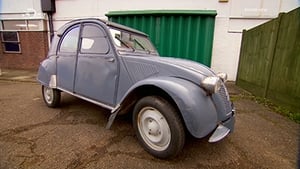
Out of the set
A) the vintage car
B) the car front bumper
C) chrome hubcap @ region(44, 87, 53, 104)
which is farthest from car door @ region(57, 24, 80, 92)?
the car front bumper

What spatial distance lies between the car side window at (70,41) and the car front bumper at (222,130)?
2614 millimetres

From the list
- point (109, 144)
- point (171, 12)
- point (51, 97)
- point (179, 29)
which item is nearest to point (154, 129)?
point (109, 144)

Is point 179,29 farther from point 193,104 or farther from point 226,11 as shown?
point 193,104

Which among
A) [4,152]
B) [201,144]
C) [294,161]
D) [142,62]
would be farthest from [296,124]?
[4,152]

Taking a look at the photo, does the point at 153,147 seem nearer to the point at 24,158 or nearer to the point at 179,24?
the point at 24,158

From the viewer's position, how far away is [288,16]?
382 centimetres

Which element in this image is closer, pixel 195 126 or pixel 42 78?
pixel 195 126

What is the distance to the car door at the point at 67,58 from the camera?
3062mm

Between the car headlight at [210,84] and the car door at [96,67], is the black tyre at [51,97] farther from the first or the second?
the car headlight at [210,84]

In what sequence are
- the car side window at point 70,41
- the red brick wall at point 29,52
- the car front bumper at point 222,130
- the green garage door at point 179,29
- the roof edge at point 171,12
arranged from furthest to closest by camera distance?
1. the red brick wall at point 29,52
2. the green garage door at point 179,29
3. the roof edge at point 171,12
4. the car side window at point 70,41
5. the car front bumper at point 222,130

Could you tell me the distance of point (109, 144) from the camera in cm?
232

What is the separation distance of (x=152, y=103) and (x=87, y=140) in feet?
3.70

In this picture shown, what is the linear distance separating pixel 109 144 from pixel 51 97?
6.92ft

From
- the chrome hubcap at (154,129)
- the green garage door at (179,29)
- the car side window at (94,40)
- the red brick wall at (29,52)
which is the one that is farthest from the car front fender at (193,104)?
the red brick wall at (29,52)
